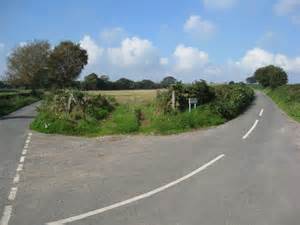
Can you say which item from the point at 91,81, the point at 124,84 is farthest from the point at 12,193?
the point at 124,84

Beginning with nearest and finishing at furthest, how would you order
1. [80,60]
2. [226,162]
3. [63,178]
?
1. [63,178]
2. [226,162]
3. [80,60]

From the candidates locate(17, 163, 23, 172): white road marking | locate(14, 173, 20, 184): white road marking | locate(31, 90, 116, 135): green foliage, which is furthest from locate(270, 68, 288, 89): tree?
locate(14, 173, 20, 184): white road marking

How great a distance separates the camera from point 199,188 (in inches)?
360

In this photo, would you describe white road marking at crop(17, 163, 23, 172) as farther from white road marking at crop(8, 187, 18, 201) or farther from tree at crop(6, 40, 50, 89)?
tree at crop(6, 40, 50, 89)

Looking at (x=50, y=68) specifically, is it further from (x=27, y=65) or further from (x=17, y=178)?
(x=17, y=178)

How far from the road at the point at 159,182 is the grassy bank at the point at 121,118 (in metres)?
2.77

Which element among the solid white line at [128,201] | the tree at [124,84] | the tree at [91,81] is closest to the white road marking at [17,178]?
the solid white line at [128,201]

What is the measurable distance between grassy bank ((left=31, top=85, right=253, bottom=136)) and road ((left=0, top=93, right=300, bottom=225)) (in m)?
2.77

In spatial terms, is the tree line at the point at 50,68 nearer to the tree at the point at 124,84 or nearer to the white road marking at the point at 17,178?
the tree at the point at 124,84

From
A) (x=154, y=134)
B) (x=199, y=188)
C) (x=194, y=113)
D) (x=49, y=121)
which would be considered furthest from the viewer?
(x=194, y=113)

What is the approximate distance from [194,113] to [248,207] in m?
15.4

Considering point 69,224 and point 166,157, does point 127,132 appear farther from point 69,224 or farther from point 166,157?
point 69,224

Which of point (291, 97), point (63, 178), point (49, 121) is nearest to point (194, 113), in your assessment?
point (49, 121)

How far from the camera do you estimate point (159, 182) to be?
9734mm
